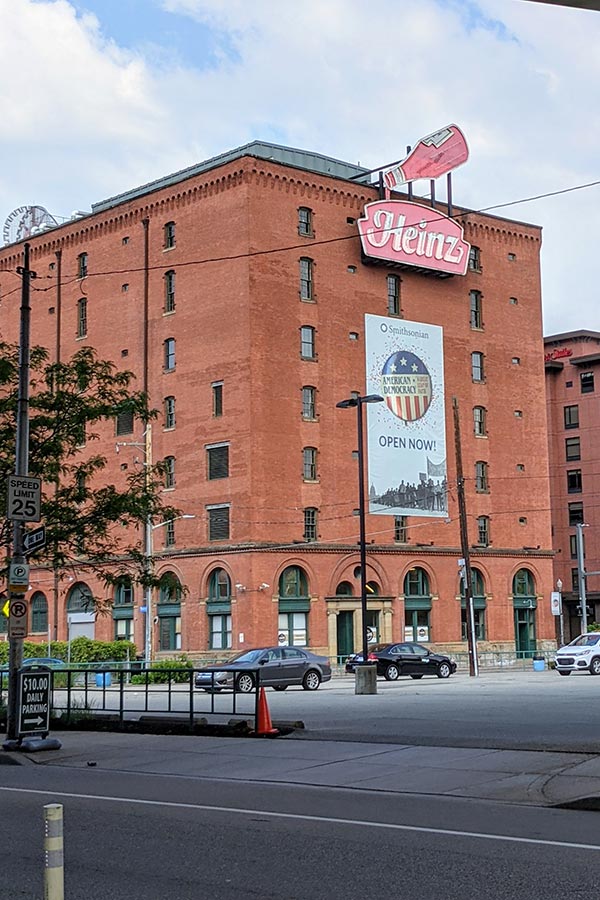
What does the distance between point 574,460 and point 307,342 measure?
42.6 m

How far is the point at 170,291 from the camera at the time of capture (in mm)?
66625

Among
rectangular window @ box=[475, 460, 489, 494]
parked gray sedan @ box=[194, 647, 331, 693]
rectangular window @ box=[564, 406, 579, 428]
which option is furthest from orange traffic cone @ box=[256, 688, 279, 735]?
rectangular window @ box=[564, 406, 579, 428]

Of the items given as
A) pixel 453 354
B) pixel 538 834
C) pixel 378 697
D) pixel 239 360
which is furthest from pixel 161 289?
pixel 538 834

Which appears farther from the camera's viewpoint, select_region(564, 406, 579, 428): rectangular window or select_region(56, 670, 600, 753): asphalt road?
select_region(564, 406, 579, 428): rectangular window

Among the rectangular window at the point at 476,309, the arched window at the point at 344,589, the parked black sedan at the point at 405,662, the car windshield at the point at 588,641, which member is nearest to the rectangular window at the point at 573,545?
the rectangular window at the point at 476,309

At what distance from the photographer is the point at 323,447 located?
211ft

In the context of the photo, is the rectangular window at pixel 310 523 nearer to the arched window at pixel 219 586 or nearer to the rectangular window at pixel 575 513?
the arched window at pixel 219 586

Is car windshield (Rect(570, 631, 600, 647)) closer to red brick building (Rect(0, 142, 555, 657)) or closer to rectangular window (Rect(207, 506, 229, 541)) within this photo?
red brick building (Rect(0, 142, 555, 657))

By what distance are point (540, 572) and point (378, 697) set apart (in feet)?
134

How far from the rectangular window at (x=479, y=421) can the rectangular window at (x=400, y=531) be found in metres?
8.10

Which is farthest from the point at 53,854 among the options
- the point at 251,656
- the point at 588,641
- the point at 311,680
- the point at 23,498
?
the point at 588,641

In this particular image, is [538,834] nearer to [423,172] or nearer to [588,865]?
[588,865]

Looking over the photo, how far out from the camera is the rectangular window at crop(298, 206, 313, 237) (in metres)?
64.7

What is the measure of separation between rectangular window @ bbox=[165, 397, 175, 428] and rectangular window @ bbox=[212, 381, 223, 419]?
11.2 ft
